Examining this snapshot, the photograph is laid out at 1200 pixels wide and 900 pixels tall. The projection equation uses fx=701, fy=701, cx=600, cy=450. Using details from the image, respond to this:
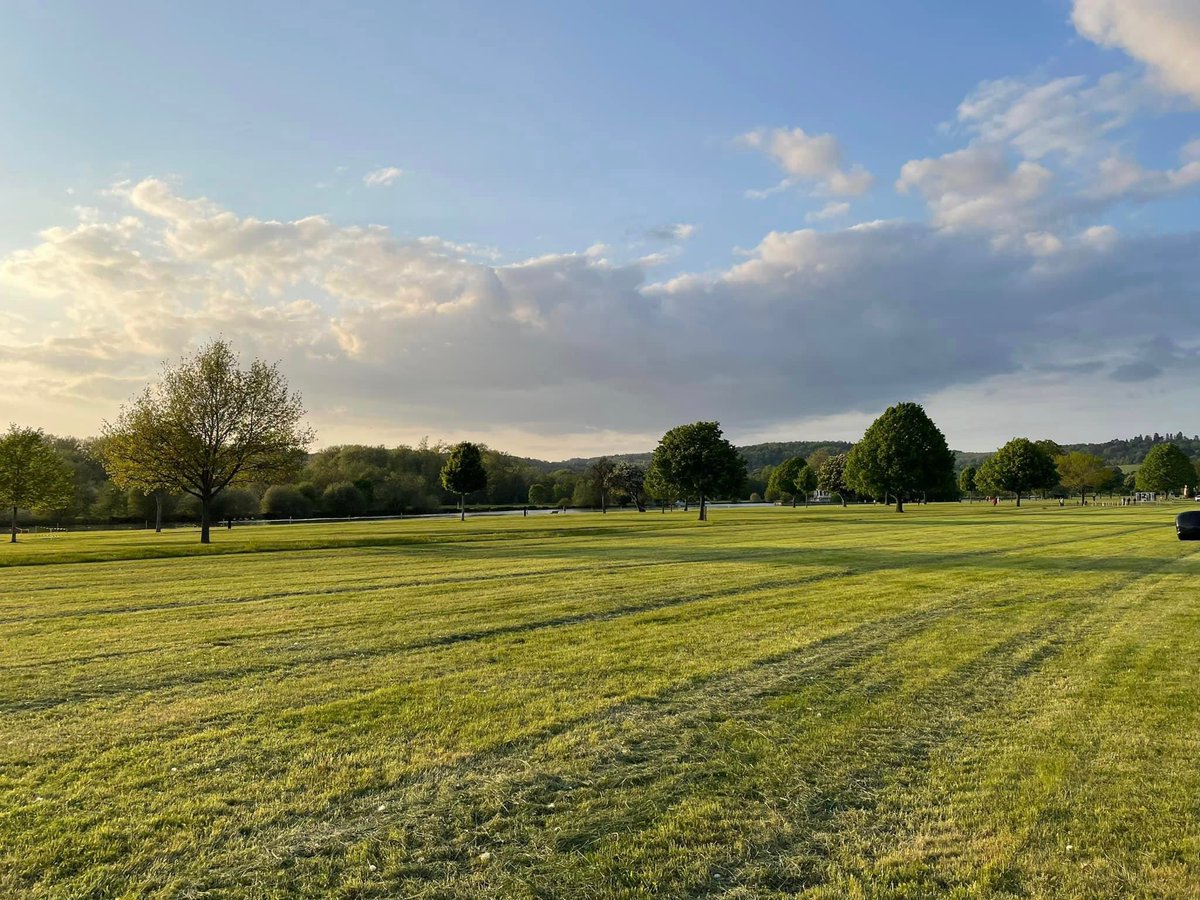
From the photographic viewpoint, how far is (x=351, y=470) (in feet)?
359

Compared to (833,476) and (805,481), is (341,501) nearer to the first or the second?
(805,481)

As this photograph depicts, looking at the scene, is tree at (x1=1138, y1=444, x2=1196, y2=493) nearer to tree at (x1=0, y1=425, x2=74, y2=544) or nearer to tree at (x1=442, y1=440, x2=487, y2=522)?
tree at (x1=442, y1=440, x2=487, y2=522)

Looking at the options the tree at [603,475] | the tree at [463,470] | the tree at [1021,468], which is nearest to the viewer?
the tree at [463,470]

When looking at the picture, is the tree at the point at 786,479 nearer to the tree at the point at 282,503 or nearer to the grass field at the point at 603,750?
the tree at the point at 282,503

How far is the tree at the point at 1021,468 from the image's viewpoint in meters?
95.4

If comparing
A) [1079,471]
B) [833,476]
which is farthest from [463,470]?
[1079,471]

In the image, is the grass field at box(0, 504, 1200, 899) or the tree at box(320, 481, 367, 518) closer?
the grass field at box(0, 504, 1200, 899)

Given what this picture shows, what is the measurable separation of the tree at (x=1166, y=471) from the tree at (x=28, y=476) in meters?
138

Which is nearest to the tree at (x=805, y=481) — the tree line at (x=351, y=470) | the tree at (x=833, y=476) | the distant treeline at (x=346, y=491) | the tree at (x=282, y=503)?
the tree line at (x=351, y=470)

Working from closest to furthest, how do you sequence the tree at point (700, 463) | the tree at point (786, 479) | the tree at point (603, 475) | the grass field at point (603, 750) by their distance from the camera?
the grass field at point (603, 750)
the tree at point (700, 463)
the tree at point (603, 475)
the tree at point (786, 479)

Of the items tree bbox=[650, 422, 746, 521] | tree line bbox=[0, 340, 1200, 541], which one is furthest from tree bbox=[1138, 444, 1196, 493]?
tree bbox=[650, 422, 746, 521]

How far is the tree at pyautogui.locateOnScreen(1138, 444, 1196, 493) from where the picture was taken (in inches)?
4242

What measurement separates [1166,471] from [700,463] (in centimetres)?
8849

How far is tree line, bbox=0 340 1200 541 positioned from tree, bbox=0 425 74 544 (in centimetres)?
9
